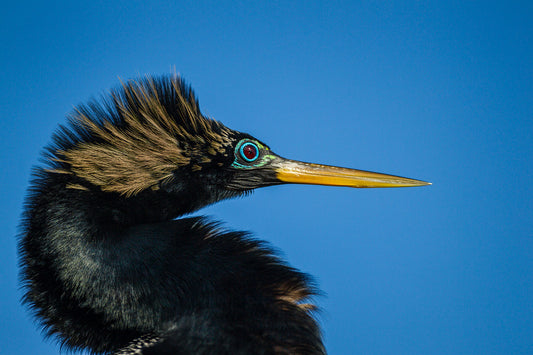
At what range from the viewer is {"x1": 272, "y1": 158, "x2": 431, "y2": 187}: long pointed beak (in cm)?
253

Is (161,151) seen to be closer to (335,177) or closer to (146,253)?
(146,253)

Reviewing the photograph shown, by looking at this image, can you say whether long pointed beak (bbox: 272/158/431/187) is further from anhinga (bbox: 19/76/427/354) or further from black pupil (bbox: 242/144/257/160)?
anhinga (bbox: 19/76/427/354)

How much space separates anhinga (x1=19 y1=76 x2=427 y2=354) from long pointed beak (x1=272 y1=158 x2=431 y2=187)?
415mm

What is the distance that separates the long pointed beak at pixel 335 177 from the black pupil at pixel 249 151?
121mm

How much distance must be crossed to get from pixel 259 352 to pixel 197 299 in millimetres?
302

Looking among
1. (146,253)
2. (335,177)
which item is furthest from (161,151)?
(335,177)

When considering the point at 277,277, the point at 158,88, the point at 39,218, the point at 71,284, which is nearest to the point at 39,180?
the point at 39,218

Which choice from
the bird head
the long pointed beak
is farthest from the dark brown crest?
the long pointed beak

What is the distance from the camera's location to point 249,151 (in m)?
2.50

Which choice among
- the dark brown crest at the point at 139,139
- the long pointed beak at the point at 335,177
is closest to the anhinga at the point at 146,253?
the dark brown crest at the point at 139,139

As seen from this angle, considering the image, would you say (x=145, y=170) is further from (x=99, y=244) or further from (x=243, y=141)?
(x=243, y=141)

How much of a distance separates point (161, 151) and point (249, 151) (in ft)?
1.49

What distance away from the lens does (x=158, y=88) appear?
92.4 inches

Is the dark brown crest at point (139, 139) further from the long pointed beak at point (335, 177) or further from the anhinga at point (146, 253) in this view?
the long pointed beak at point (335, 177)
